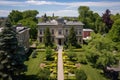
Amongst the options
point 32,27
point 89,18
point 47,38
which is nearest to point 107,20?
point 89,18

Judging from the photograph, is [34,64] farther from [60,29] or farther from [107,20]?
[107,20]

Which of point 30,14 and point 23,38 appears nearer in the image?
point 23,38

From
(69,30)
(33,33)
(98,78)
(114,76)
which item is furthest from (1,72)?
(33,33)

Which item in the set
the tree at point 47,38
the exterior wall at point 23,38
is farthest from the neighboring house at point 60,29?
the exterior wall at point 23,38

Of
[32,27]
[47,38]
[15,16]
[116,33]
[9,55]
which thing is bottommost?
[47,38]

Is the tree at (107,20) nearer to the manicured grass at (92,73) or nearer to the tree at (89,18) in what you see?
the tree at (89,18)

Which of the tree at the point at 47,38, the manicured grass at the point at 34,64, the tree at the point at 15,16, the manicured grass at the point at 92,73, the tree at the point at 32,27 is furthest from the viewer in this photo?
the tree at the point at 15,16

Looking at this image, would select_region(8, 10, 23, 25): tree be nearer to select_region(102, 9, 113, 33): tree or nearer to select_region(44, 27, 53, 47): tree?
select_region(44, 27, 53, 47): tree
